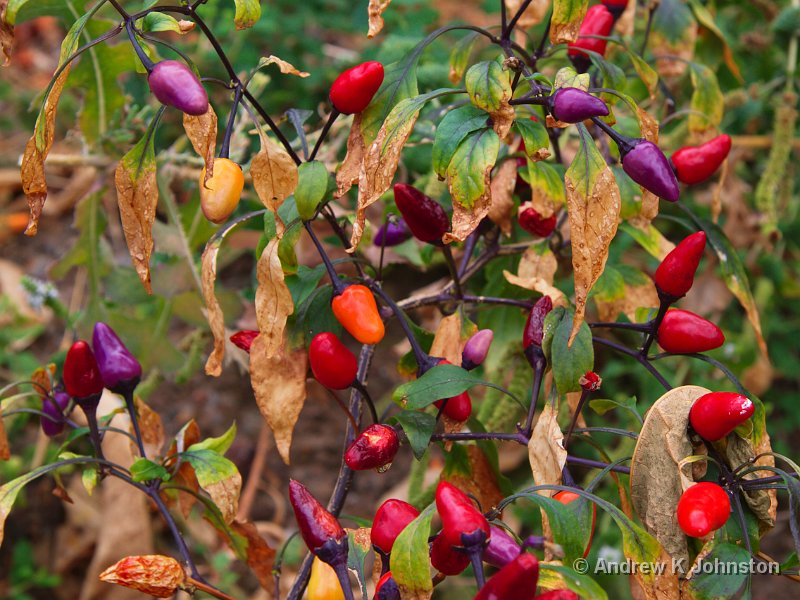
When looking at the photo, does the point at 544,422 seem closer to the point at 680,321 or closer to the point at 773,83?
the point at 680,321

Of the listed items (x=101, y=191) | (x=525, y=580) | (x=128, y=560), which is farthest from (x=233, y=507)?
(x=101, y=191)

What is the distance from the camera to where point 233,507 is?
0.91 metres

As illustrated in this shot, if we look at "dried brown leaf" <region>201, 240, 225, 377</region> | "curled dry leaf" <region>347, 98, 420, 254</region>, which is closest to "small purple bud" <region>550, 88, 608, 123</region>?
"curled dry leaf" <region>347, 98, 420, 254</region>

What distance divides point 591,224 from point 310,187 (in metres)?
0.25

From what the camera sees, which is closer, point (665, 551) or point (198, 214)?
point (665, 551)

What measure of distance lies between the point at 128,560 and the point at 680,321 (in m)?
0.58

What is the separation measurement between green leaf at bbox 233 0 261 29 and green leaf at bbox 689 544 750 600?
Answer: 0.62 metres

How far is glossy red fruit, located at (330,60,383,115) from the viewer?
826 millimetres

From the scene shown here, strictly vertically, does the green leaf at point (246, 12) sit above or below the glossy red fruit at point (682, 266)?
above

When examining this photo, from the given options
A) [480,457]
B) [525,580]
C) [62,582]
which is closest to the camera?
[525,580]

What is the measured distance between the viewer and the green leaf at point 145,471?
0.91 m

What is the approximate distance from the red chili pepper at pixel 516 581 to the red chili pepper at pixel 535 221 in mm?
490

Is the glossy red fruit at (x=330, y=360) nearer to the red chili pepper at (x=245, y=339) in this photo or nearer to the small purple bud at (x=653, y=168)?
the red chili pepper at (x=245, y=339)

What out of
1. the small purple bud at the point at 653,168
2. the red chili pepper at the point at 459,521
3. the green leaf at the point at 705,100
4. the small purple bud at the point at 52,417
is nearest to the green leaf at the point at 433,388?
the red chili pepper at the point at 459,521
